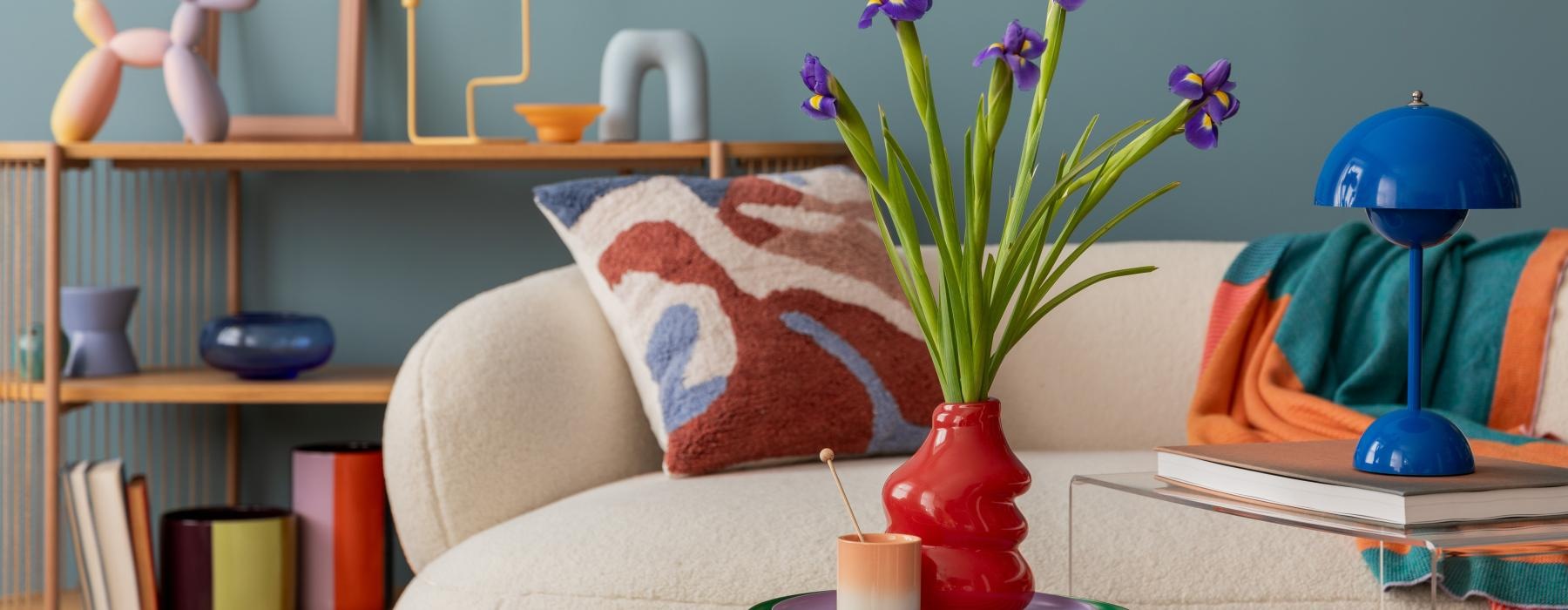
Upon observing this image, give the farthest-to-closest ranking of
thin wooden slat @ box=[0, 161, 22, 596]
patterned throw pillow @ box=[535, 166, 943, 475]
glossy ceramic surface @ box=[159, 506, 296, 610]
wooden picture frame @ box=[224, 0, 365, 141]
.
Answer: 1. wooden picture frame @ box=[224, 0, 365, 141]
2. thin wooden slat @ box=[0, 161, 22, 596]
3. glossy ceramic surface @ box=[159, 506, 296, 610]
4. patterned throw pillow @ box=[535, 166, 943, 475]

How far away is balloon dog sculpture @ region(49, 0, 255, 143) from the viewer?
96.8 inches

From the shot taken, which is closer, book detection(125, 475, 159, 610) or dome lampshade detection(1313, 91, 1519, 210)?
dome lampshade detection(1313, 91, 1519, 210)

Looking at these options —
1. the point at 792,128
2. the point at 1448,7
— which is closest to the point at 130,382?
the point at 792,128

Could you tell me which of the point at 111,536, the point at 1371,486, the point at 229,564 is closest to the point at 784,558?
the point at 1371,486

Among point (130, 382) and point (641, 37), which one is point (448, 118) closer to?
point (641, 37)

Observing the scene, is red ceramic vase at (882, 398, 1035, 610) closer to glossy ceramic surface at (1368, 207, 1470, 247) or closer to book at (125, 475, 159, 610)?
glossy ceramic surface at (1368, 207, 1470, 247)

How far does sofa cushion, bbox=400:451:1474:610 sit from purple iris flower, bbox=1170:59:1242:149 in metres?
0.56

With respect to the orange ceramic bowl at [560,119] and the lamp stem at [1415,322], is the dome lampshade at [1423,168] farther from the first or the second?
the orange ceramic bowl at [560,119]

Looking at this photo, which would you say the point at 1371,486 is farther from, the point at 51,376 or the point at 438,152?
the point at 51,376

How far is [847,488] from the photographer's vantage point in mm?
1660

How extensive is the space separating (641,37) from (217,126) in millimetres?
721

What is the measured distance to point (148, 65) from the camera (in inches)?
98.9

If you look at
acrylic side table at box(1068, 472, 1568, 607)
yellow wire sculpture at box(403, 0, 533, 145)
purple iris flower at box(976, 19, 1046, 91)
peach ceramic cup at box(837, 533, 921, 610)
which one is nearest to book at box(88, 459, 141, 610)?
yellow wire sculpture at box(403, 0, 533, 145)

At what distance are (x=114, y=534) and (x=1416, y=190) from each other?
2.03 m
